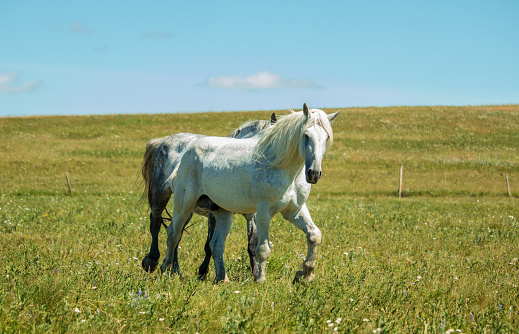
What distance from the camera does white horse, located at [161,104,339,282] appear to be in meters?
5.32

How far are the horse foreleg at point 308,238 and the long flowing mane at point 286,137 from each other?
0.68 metres

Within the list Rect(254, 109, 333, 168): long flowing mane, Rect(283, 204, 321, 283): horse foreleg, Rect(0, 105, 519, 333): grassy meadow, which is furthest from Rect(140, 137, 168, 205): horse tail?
Rect(283, 204, 321, 283): horse foreleg

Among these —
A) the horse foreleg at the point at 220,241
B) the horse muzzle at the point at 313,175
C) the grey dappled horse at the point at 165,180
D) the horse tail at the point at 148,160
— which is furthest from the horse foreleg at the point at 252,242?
the horse muzzle at the point at 313,175

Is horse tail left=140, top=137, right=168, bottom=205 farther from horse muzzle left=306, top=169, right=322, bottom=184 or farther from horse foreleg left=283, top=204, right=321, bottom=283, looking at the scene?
horse muzzle left=306, top=169, right=322, bottom=184

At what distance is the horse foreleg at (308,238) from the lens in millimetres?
5695

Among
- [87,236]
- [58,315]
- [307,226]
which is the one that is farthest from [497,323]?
[87,236]

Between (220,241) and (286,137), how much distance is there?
194 cm

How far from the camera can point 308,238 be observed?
5715 mm

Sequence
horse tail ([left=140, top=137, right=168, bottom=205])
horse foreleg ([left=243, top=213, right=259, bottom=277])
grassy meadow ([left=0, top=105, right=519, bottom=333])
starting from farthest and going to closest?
1. horse tail ([left=140, top=137, right=168, bottom=205])
2. horse foreleg ([left=243, top=213, right=259, bottom=277])
3. grassy meadow ([left=0, top=105, right=519, bottom=333])

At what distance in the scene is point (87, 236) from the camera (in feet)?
32.0

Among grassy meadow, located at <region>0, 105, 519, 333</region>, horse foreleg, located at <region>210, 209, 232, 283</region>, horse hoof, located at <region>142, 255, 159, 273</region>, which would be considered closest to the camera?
grassy meadow, located at <region>0, 105, 519, 333</region>

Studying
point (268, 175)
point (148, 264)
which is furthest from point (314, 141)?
point (148, 264)

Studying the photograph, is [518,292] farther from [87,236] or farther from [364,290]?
[87,236]

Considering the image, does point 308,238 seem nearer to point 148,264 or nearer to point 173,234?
point 173,234
